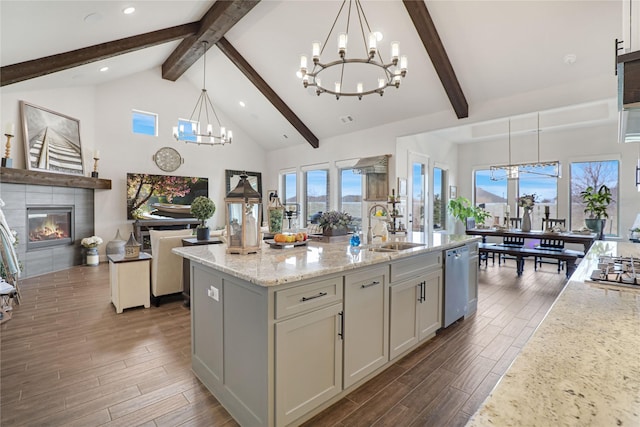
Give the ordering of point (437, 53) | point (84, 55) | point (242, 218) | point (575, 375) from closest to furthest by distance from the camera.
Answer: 1. point (575, 375)
2. point (242, 218)
3. point (437, 53)
4. point (84, 55)

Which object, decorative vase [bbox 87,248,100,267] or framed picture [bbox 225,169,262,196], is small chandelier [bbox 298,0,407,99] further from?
decorative vase [bbox 87,248,100,267]

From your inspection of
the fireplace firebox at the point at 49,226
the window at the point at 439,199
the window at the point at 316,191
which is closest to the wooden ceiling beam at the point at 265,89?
the window at the point at 316,191

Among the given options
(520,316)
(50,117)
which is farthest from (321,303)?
(50,117)

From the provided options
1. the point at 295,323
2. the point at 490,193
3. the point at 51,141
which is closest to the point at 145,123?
the point at 51,141

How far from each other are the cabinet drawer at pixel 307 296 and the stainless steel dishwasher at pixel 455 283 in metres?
1.63

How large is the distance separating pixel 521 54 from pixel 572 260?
3.41 meters

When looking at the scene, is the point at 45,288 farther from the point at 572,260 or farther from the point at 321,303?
the point at 572,260

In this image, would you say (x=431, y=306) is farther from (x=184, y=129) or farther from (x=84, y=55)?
(x=184, y=129)

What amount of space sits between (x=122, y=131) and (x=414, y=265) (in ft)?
24.5

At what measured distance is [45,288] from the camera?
468 cm

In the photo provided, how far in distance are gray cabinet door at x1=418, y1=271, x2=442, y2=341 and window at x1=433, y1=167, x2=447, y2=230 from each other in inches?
210

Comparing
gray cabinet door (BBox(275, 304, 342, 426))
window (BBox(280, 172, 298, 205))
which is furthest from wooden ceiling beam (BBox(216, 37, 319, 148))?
gray cabinet door (BBox(275, 304, 342, 426))

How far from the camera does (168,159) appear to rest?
25.6 ft

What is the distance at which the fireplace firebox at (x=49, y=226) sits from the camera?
5.45 meters
